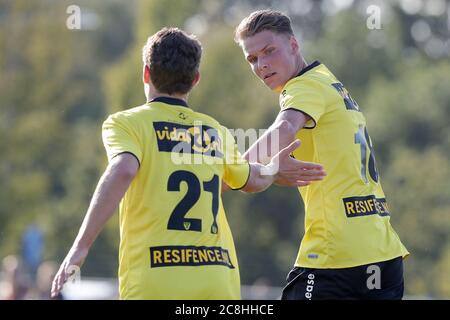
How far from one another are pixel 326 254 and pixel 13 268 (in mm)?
7900

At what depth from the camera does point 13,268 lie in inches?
550

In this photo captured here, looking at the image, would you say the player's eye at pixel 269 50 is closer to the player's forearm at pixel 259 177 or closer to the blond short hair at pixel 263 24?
the blond short hair at pixel 263 24

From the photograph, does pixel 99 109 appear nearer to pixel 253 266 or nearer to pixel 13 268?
pixel 253 266

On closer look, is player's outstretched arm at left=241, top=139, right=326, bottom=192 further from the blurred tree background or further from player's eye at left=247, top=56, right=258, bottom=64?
the blurred tree background

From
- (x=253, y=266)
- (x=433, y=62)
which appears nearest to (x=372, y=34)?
(x=433, y=62)

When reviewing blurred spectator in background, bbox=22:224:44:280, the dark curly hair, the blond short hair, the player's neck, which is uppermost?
the blond short hair

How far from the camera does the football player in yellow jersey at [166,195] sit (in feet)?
19.3

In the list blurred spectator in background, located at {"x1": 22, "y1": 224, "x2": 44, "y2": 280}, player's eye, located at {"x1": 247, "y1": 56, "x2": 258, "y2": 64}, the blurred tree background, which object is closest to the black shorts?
player's eye, located at {"x1": 247, "y1": 56, "x2": 258, "y2": 64}

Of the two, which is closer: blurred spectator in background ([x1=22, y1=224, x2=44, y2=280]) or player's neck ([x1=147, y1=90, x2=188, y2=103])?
player's neck ([x1=147, y1=90, x2=188, y2=103])

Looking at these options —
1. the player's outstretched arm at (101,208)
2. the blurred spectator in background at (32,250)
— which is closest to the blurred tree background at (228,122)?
the blurred spectator in background at (32,250)

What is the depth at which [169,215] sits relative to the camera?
19.6 feet

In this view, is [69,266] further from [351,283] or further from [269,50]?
[269,50]

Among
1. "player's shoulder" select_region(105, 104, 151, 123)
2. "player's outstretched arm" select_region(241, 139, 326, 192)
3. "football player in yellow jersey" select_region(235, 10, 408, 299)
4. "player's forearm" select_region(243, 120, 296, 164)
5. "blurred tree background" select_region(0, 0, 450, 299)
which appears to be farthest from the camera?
"blurred tree background" select_region(0, 0, 450, 299)

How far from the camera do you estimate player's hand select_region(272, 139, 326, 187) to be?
6664mm
